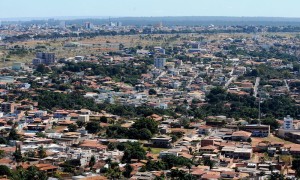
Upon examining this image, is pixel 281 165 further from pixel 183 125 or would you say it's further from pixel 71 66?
pixel 71 66

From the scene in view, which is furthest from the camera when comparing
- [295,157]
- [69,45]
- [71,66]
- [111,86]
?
[69,45]

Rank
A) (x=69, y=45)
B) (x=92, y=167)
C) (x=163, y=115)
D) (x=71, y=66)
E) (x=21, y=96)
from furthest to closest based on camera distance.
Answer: (x=69, y=45)
(x=71, y=66)
(x=21, y=96)
(x=163, y=115)
(x=92, y=167)

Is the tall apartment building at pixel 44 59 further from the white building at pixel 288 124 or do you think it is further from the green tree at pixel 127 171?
the green tree at pixel 127 171

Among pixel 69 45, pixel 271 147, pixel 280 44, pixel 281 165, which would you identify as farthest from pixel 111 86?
pixel 280 44

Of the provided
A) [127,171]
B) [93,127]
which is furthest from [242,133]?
[127,171]

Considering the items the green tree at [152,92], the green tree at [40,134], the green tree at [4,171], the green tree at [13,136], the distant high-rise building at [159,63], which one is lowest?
the green tree at [152,92]

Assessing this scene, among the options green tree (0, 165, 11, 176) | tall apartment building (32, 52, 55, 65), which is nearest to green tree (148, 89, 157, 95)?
tall apartment building (32, 52, 55, 65)

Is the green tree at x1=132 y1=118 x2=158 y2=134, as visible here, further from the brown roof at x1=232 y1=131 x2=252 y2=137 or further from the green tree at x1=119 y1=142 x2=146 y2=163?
the green tree at x1=119 y1=142 x2=146 y2=163

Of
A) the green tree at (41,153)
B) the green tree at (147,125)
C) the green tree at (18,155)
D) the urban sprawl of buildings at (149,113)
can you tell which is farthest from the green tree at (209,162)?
the green tree at (18,155)

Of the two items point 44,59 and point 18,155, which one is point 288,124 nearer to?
point 18,155

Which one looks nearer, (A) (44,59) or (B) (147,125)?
(B) (147,125)

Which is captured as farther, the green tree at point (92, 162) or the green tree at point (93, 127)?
the green tree at point (93, 127)
